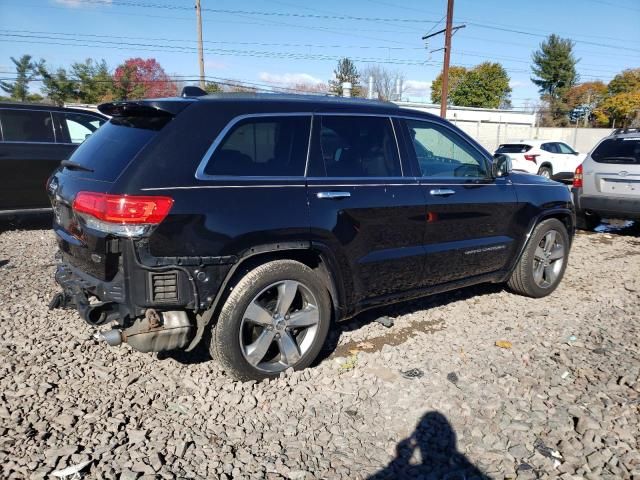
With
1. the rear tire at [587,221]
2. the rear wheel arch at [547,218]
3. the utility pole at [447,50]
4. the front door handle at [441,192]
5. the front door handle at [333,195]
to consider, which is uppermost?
the utility pole at [447,50]

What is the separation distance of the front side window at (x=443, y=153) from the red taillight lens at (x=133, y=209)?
6.99ft

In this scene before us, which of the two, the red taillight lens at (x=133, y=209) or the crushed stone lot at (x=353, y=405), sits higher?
the red taillight lens at (x=133, y=209)

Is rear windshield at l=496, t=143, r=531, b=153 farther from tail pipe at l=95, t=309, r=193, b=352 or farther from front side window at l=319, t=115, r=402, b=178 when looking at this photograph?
tail pipe at l=95, t=309, r=193, b=352

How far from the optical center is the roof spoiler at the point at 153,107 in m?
3.05

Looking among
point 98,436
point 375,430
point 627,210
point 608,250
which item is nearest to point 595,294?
point 608,250

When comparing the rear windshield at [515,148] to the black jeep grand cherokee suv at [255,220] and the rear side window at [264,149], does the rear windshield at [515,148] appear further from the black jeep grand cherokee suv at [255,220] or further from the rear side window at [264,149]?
the rear side window at [264,149]

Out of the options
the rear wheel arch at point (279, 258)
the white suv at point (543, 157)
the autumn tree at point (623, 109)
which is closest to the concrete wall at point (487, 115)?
the autumn tree at point (623, 109)

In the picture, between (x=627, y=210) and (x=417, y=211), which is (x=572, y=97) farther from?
(x=417, y=211)

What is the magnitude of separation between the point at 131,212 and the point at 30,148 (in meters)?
5.43

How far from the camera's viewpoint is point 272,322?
10.8ft

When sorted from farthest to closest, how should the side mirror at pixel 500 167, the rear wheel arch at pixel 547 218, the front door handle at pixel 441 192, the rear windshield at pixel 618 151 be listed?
the rear windshield at pixel 618 151
the rear wheel arch at pixel 547 218
the side mirror at pixel 500 167
the front door handle at pixel 441 192

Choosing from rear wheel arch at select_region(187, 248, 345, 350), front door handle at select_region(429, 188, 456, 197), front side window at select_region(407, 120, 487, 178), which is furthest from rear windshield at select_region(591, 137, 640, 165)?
rear wheel arch at select_region(187, 248, 345, 350)

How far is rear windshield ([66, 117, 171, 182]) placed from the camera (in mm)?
2979

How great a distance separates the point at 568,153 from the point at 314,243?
1880 centimetres
